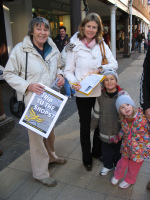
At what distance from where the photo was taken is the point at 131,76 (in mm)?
9344

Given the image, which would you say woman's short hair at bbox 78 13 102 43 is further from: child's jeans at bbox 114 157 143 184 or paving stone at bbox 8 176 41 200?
paving stone at bbox 8 176 41 200

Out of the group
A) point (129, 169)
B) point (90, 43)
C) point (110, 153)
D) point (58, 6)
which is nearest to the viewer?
point (129, 169)

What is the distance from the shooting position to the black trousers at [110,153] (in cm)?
278

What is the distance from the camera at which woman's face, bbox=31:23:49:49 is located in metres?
2.39

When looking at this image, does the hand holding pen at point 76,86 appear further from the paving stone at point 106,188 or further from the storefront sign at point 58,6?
the storefront sign at point 58,6

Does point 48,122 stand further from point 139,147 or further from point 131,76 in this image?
point 131,76

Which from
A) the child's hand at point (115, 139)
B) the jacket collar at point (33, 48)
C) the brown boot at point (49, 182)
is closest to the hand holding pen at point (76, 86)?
the jacket collar at point (33, 48)

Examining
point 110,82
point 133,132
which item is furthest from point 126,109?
point 110,82

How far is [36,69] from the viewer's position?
240 cm

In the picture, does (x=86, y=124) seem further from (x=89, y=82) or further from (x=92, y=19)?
(x=92, y=19)

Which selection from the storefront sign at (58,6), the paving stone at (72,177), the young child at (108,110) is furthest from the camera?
the storefront sign at (58,6)

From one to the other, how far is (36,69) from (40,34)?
1.31 feet

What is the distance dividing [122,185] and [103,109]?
96 centimetres

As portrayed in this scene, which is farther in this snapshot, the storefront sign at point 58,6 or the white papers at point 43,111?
the storefront sign at point 58,6
